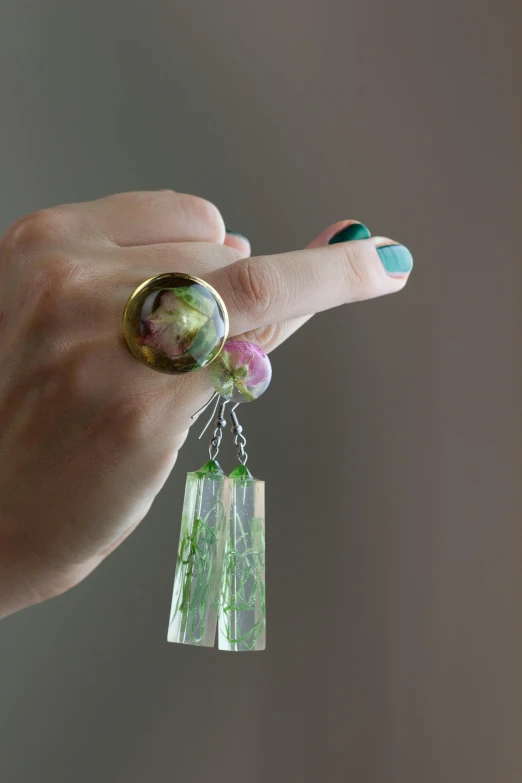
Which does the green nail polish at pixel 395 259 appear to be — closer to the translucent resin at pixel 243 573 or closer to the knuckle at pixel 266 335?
the knuckle at pixel 266 335

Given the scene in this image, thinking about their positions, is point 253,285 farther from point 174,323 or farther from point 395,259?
point 395,259

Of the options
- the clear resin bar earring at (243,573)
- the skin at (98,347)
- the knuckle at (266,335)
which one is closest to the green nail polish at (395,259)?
the skin at (98,347)

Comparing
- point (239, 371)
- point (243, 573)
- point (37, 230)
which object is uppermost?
point (37, 230)

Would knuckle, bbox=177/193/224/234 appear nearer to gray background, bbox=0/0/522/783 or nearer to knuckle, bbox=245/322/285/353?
knuckle, bbox=245/322/285/353

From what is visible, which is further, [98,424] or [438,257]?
[438,257]

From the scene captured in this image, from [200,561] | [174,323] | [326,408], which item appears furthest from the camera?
[326,408]

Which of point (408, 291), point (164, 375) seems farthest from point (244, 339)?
point (408, 291)

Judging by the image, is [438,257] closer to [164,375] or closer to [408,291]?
[408,291]

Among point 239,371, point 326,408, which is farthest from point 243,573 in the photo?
point 326,408
